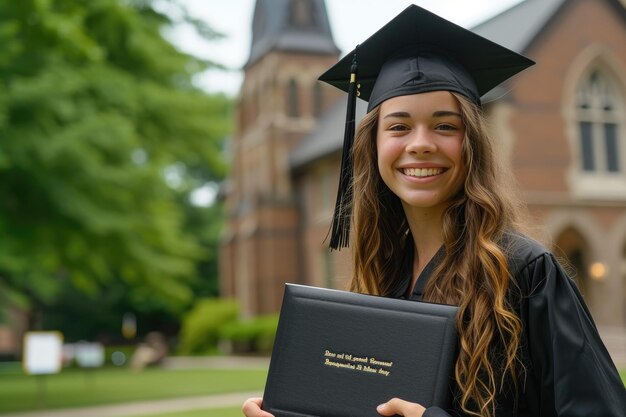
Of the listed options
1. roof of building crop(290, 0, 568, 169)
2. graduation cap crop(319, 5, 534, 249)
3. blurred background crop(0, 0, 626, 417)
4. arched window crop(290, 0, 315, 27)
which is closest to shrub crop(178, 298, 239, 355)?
blurred background crop(0, 0, 626, 417)

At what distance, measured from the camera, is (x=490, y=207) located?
2.07m

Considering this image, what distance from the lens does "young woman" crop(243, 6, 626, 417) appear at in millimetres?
1869

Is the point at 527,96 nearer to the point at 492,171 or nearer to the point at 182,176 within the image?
the point at 492,171

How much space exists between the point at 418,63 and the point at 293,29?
34.1m

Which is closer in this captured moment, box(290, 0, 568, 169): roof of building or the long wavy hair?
the long wavy hair

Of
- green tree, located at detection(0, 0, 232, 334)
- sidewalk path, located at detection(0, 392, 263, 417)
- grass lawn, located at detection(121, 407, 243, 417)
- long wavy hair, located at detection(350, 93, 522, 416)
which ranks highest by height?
green tree, located at detection(0, 0, 232, 334)

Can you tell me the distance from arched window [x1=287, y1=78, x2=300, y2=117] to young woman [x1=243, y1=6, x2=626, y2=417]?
31663 millimetres

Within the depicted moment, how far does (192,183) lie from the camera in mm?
44875

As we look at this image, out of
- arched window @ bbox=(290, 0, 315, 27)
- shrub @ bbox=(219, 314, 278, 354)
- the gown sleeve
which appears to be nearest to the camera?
the gown sleeve

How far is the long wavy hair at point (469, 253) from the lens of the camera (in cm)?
190

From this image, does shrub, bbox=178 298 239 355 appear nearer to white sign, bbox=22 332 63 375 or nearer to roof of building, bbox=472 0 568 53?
roof of building, bbox=472 0 568 53

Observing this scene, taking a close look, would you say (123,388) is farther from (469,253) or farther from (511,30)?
(469,253)

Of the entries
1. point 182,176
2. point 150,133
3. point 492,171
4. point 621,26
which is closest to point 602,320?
point 621,26

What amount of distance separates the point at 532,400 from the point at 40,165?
1144 cm
